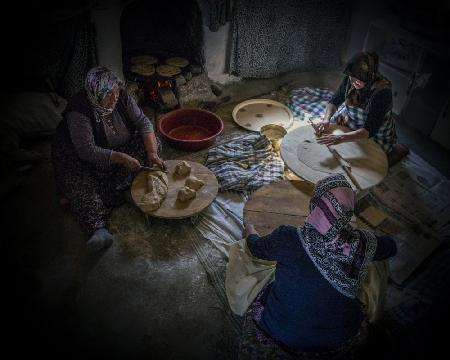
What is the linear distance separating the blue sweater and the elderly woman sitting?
6.28 feet

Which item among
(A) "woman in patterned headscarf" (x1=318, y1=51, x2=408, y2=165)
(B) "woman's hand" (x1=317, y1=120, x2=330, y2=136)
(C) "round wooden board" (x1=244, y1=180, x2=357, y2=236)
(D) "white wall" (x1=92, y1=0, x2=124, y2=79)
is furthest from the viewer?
(D) "white wall" (x1=92, y1=0, x2=124, y2=79)

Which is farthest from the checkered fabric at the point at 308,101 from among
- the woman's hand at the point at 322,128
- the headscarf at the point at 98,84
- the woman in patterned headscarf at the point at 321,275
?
the woman in patterned headscarf at the point at 321,275

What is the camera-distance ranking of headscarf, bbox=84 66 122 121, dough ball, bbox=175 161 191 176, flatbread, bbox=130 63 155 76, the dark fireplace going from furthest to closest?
1. the dark fireplace
2. flatbread, bbox=130 63 155 76
3. dough ball, bbox=175 161 191 176
4. headscarf, bbox=84 66 122 121

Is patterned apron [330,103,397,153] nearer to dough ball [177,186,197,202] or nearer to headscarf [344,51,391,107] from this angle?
headscarf [344,51,391,107]

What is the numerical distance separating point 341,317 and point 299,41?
537cm

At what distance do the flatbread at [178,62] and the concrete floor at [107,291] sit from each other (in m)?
2.67

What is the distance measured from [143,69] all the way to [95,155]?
231cm

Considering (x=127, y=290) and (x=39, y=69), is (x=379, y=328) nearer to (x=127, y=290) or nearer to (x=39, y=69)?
(x=127, y=290)

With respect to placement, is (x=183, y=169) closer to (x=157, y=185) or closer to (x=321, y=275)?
(x=157, y=185)

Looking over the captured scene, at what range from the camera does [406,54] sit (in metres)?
5.35

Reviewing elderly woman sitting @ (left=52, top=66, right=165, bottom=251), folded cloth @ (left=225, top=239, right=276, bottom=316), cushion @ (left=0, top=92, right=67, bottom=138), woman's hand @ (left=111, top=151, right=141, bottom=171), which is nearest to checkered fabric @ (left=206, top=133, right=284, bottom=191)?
elderly woman sitting @ (left=52, top=66, right=165, bottom=251)

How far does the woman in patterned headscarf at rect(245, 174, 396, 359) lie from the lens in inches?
78.6

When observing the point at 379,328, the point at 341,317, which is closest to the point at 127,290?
the point at 341,317

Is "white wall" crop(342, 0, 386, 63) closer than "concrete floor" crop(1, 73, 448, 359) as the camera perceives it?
No
